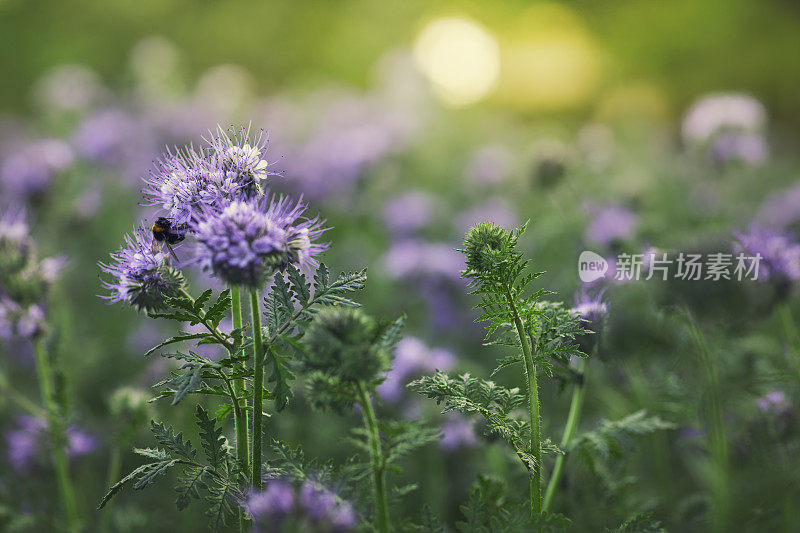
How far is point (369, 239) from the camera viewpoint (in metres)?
5.71

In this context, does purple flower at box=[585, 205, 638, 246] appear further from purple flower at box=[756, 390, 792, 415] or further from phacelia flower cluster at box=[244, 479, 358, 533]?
phacelia flower cluster at box=[244, 479, 358, 533]

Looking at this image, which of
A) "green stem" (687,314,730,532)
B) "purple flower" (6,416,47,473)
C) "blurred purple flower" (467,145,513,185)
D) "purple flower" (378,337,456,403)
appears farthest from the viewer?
"blurred purple flower" (467,145,513,185)

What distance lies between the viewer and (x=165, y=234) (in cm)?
187

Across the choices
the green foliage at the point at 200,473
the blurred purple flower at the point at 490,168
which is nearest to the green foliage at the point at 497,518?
the green foliage at the point at 200,473

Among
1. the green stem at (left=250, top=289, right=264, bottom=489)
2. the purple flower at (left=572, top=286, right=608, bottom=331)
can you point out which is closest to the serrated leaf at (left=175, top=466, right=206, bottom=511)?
the green stem at (left=250, top=289, right=264, bottom=489)

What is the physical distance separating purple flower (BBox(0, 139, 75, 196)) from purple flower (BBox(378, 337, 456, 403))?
2.89 meters

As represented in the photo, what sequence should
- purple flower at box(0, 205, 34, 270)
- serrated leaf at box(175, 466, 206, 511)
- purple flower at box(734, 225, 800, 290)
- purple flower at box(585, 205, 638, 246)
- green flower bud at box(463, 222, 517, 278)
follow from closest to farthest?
serrated leaf at box(175, 466, 206, 511) → green flower bud at box(463, 222, 517, 278) → purple flower at box(0, 205, 34, 270) → purple flower at box(734, 225, 800, 290) → purple flower at box(585, 205, 638, 246)

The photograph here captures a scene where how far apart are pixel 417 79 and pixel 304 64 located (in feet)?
25.3

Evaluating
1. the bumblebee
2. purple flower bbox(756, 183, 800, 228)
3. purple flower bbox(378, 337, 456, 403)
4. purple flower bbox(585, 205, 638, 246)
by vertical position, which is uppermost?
purple flower bbox(756, 183, 800, 228)

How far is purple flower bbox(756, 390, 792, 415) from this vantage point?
254 centimetres

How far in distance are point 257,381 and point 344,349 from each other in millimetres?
285

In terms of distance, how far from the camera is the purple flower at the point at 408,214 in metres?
5.55

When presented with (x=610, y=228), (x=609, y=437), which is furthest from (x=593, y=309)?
(x=610, y=228)

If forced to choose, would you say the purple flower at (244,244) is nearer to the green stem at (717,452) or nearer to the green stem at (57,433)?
the green stem at (57,433)
